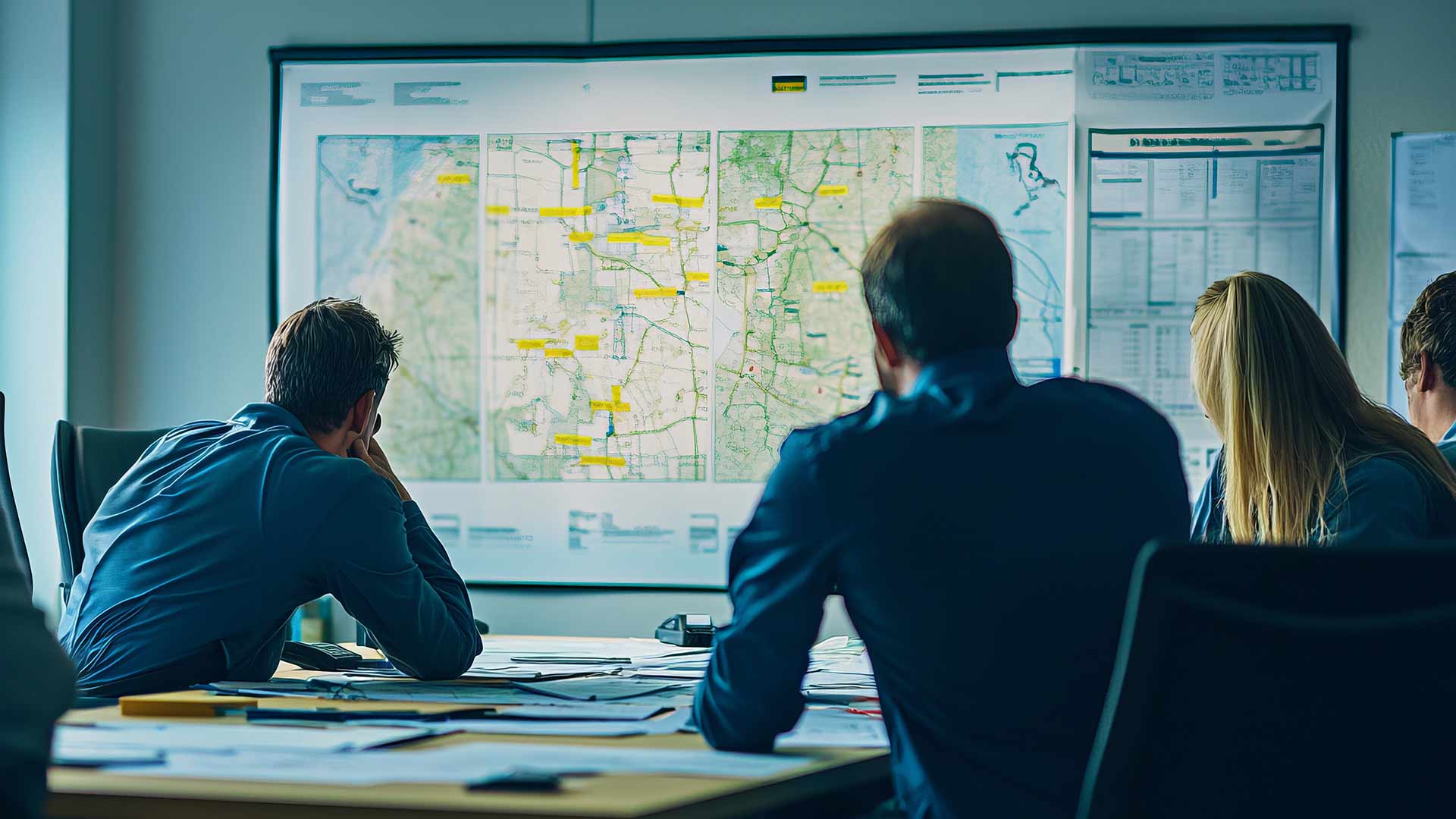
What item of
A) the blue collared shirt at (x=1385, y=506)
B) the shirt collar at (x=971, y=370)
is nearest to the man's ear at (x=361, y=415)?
the shirt collar at (x=971, y=370)

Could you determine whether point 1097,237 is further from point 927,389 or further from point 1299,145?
point 927,389

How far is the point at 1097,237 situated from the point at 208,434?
2.31 metres

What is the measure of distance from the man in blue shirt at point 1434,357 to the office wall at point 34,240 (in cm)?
344

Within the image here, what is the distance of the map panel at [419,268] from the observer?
338 cm

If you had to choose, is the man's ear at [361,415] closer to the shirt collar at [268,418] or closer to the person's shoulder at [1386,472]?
the shirt collar at [268,418]

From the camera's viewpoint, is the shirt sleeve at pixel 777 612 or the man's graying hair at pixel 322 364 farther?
the man's graying hair at pixel 322 364

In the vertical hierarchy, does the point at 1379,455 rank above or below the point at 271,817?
above

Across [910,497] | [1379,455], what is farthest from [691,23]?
[910,497]

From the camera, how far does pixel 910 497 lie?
1169 millimetres

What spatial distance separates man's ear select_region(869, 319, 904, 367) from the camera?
4.35 ft

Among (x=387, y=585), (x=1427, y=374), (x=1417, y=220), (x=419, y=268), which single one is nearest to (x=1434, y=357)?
(x=1427, y=374)

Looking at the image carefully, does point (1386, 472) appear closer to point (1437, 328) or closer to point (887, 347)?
point (1437, 328)

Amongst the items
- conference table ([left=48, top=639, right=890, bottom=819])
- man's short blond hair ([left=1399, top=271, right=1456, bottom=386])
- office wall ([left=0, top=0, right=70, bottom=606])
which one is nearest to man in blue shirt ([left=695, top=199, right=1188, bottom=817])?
conference table ([left=48, top=639, right=890, bottom=819])

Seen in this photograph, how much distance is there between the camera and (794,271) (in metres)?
3.27
